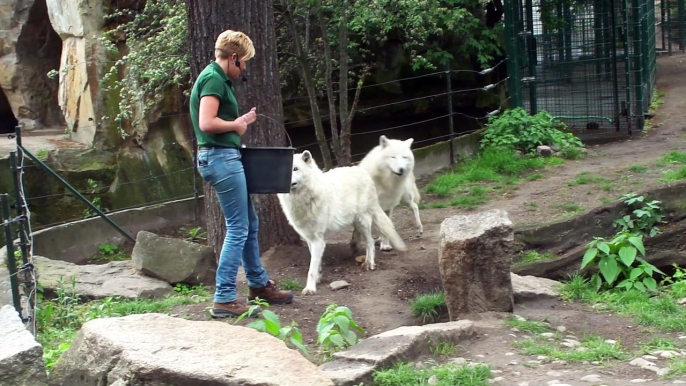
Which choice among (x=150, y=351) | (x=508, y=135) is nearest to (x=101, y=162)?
(x=508, y=135)

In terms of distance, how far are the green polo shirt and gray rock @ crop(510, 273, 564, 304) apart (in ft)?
6.99

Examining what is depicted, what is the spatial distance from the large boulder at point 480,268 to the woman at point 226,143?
4.49ft

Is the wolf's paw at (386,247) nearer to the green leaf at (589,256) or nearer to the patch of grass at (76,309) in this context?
the patch of grass at (76,309)

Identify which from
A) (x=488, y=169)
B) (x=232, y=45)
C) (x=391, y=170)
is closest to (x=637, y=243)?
(x=391, y=170)

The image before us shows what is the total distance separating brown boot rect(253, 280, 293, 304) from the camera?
18.2ft

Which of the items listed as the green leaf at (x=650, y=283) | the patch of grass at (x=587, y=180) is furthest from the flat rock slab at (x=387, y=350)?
the patch of grass at (x=587, y=180)

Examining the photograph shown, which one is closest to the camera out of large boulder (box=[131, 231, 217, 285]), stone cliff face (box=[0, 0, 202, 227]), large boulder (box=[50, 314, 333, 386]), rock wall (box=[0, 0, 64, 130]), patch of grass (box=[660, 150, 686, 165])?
large boulder (box=[50, 314, 333, 386])

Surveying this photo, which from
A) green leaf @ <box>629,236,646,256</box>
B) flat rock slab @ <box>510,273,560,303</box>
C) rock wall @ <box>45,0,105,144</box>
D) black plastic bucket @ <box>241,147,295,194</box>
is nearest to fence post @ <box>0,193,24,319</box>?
black plastic bucket @ <box>241,147,295,194</box>

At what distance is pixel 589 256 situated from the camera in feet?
18.4

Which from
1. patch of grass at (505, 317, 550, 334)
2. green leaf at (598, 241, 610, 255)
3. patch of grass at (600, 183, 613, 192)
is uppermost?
green leaf at (598, 241, 610, 255)

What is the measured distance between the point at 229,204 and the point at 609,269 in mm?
2718

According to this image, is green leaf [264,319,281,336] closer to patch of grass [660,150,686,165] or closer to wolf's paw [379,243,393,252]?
wolf's paw [379,243,393,252]

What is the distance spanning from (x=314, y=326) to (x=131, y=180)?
6.42m

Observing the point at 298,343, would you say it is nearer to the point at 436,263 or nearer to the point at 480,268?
the point at 480,268
